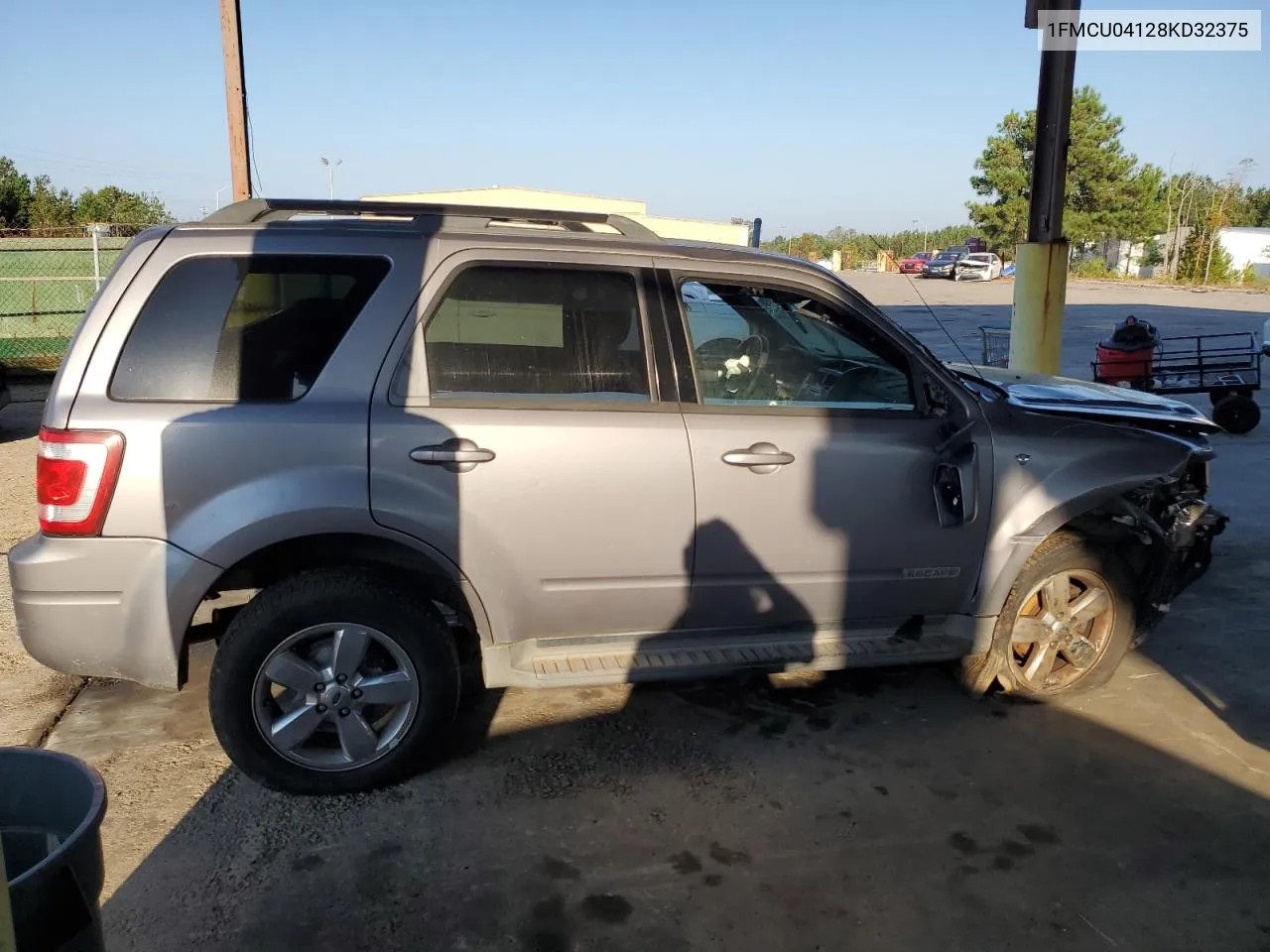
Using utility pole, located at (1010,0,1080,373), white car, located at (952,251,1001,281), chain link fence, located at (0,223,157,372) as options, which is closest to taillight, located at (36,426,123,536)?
utility pole, located at (1010,0,1080,373)

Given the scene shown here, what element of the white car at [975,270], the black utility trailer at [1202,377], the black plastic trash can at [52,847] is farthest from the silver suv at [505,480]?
the white car at [975,270]

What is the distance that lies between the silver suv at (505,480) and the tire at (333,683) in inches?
0.5

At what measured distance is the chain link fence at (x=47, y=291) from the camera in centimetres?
1421

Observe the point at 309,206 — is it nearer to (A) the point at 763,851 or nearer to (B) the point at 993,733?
(A) the point at 763,851

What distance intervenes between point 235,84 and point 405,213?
846cm

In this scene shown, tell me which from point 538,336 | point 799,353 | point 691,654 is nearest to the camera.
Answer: point 538,336

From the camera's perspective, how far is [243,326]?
337cm

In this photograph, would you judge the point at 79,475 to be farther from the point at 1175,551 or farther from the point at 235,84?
the point at 235,84

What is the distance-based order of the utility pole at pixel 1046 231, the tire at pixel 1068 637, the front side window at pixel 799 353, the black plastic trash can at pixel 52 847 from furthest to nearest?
the utility pole at pixel 1046 231
the tire at pixel 1068 637
the front side window at pixel 799 353
the black plastic trash can at pixel 52 847

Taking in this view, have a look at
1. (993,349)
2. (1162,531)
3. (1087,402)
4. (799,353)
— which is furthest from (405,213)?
(993,349)

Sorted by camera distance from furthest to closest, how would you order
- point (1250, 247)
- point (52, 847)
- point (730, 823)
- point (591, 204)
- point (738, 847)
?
point (1250, 247), point (591, 204), point (730, 823), point (738, 847), point (52, 847)

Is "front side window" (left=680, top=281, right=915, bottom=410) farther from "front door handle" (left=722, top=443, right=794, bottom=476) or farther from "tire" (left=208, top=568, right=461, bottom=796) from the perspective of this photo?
"tire" (left=208, top=568, right=461, bottom=796)

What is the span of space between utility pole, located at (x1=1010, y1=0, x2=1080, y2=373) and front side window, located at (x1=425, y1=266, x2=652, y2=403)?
17.9 ft

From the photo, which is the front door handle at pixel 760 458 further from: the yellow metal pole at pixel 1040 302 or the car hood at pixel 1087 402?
the yellow metal pole at pixel 1040 302
